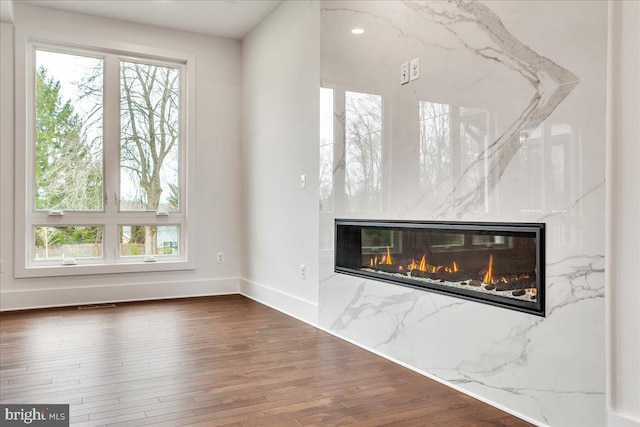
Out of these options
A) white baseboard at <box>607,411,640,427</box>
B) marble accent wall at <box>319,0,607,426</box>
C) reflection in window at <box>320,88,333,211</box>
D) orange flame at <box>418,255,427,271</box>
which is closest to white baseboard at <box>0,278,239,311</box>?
reflection in window at <box>320,88,333,211</box>

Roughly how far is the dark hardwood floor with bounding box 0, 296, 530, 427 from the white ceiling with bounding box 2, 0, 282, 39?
290 centimetres

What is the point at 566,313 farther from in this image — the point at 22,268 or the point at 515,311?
the point at 22,268

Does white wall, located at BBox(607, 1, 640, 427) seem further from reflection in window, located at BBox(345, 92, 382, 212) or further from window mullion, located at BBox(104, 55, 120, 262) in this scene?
window mullion, located at BBox(104, 55, 120, 262)

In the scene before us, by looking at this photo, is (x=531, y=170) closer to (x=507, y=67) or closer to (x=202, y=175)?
(x=507, y=67)

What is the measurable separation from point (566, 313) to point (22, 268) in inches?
180

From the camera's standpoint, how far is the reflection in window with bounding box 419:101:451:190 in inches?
105

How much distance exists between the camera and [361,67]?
3.43m

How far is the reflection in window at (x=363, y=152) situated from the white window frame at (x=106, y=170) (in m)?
2.41

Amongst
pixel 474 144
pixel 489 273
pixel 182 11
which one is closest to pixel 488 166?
pixel 474 144

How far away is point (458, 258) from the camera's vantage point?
8.69 ft

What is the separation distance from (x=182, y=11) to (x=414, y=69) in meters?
2.91

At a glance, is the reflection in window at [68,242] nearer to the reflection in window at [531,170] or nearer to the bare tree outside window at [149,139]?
the bare tree outside window at [149,139]

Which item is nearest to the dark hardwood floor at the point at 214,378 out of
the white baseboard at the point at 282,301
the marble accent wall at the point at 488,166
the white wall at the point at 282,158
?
the white baseboard at the point at 282,301

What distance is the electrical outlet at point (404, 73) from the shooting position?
9.70ft
